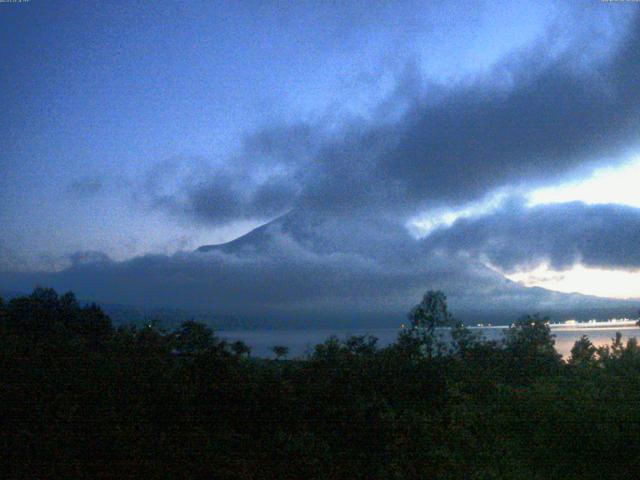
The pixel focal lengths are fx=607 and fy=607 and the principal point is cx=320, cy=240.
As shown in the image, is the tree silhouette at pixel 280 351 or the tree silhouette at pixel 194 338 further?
the tree silhouette at pixel 280 351

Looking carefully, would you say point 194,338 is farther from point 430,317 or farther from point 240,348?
point 430,317

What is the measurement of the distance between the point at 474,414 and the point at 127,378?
11.5 ft

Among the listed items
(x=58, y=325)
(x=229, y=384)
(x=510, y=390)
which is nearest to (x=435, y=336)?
(x=510, y=390)

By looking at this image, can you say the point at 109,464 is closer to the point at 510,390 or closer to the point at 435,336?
the point at 510,390

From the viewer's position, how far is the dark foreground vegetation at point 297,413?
16.2 feet

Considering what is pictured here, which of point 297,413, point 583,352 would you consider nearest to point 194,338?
point 297,413

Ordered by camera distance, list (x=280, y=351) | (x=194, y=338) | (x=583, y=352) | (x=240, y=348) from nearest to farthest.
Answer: (x=240, y=348) < (x=194, y=338) < (x=280, y=351) < (x=583, y=352)

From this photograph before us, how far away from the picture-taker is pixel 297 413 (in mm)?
6105

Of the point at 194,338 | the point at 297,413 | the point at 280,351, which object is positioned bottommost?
the point at 297,413

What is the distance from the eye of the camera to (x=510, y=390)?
6.72 m

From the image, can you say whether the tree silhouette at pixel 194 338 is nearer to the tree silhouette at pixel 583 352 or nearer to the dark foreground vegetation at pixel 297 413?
the dark foreground vegetation at pixel 297 413

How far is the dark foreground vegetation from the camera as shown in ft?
16.2

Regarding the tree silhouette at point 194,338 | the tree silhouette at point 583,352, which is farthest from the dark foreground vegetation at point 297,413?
the tree silhouette at point 583,352

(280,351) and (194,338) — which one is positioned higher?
(194,338)
